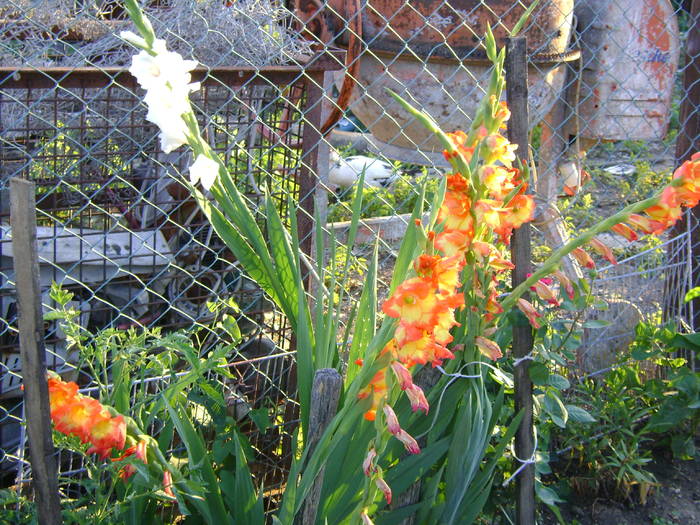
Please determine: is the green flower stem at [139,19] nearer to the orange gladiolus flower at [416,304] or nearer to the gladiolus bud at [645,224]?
the orange gladiolus flower at [416,304]

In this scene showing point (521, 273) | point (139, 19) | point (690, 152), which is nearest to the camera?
point (139, 19)

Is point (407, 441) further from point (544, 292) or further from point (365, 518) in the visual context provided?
point (544, 292)

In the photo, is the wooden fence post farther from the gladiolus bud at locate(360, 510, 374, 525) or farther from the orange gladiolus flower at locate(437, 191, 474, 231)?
the gladiolus bud at locate(360, 510, 374, 525)

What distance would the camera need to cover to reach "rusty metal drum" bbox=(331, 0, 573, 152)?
2602mm

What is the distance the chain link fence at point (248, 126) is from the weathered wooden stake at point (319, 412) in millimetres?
439

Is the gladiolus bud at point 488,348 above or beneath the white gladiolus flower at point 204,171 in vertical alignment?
beneath

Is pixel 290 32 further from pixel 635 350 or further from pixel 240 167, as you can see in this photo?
pixel 635 350

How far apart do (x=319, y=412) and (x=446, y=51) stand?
1.65 metres

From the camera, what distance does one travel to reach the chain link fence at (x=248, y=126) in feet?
6.45

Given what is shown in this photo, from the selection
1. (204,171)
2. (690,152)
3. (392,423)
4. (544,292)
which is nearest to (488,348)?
(544,292)

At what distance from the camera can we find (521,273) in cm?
171

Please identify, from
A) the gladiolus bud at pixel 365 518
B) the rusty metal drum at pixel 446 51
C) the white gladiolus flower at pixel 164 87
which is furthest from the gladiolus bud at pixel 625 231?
the rusty metal drum at pixel 446 51

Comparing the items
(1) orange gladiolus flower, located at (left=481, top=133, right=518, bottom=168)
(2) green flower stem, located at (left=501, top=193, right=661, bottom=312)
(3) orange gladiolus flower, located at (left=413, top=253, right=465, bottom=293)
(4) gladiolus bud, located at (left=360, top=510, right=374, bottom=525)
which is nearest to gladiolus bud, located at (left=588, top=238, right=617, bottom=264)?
(2) green flower stem, located at (left=501, top=193, right=661, bottom=312)

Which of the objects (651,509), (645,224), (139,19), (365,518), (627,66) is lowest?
(651,509)
